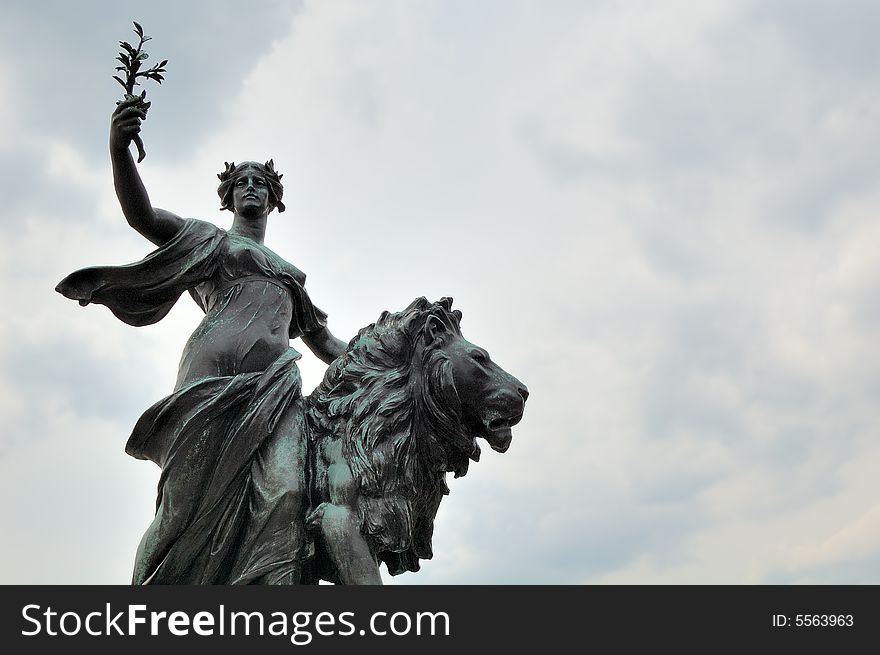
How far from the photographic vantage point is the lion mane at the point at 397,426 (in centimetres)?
673

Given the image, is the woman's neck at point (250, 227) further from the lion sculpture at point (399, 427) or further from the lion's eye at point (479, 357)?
the lion's eye at point (479, 357)

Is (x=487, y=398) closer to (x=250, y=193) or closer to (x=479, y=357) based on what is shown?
(x=479, y=357)

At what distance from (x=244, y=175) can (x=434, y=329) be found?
2169mm

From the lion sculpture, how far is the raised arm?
5.53 feet

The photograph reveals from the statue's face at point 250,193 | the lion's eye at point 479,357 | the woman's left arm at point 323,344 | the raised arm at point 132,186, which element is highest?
the statue's face at point 250,193

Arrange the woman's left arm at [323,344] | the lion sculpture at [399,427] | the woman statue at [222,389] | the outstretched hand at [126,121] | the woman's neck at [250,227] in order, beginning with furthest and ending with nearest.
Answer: the woman's left arm at [323,344] → the woman's neck at [250,227] → the outstretched hand at [126,121] → the lion sculpture at [399,427] → the woman statue at [222,389]

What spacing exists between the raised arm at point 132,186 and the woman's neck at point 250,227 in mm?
495

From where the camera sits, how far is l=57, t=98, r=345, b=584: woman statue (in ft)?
21.6

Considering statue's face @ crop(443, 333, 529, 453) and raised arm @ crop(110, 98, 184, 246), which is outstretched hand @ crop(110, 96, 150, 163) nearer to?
raised arm @ crop(110, 98, 184, 246)

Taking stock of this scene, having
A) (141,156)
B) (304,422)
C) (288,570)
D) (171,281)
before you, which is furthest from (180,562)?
(141,156)

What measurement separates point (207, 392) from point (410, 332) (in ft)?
4.85

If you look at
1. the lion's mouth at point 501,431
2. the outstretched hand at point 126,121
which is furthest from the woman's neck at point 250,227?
the lion's mouth at point 501,431

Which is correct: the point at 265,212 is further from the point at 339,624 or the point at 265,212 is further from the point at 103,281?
the point at 339,624

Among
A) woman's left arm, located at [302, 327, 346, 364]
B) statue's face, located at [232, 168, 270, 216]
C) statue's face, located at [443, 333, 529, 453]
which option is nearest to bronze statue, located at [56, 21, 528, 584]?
statue's face, located at [443, 333, 529, 453]
